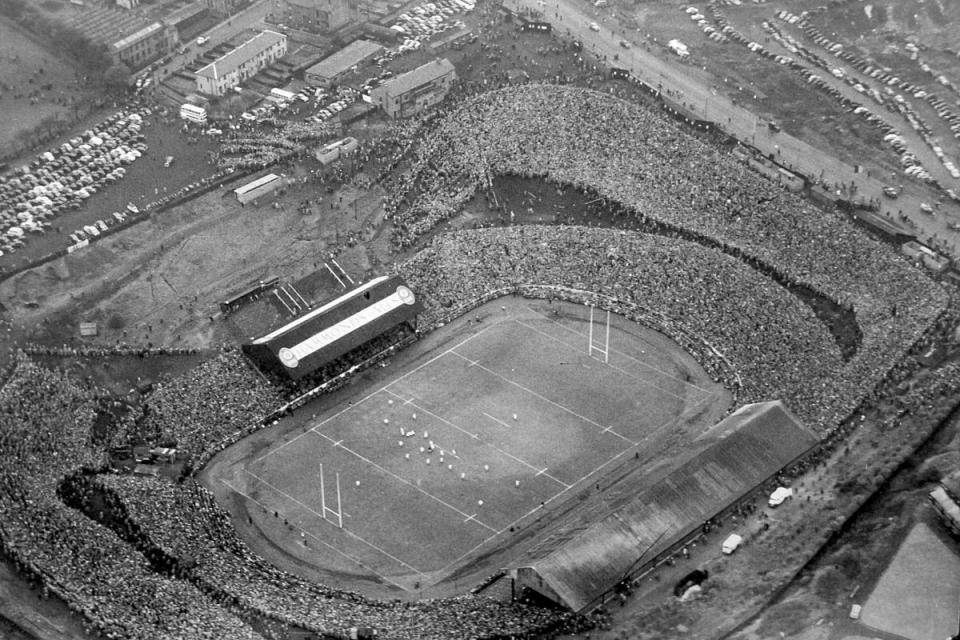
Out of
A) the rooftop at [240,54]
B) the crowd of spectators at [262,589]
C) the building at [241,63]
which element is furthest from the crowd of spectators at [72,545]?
the rooftop at [240,54]

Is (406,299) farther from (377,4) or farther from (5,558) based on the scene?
(377,4)

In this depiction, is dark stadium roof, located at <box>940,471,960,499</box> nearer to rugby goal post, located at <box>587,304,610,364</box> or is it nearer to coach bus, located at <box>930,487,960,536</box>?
coach bus, located at <box>930,487,960,536</box>

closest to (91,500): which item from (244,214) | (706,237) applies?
(244,214)

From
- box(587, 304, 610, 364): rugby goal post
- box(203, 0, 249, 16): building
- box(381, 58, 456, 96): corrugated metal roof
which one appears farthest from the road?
box(203, 0, 249, 16): building

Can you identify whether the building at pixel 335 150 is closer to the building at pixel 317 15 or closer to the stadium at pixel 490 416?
the stadium at pixel 490 416

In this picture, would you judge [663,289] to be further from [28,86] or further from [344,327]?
[28,86]

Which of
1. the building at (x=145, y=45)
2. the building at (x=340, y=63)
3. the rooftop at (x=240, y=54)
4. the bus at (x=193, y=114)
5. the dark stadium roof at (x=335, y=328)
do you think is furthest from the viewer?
the building at (x=145, y=45)
